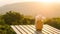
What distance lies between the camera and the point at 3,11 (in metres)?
8.59

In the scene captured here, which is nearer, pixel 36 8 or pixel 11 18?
pixel 11 18

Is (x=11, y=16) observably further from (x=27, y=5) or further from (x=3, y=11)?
(x=27, y=5)

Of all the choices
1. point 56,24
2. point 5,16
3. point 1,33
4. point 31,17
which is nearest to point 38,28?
point 1,33

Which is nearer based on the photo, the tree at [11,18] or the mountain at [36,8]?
the tree at [11,18]

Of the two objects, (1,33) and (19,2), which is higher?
(19,2)

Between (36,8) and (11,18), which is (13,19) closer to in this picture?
(11,18)

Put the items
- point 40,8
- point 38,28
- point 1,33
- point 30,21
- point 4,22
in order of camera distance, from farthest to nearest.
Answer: point 40,8 → point 30,21 → point 4,22 → point 1,33 → point 38,28

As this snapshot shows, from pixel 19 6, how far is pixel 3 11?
4.58 ft

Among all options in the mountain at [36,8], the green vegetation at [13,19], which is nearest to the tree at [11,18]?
the green vegetation at [13,19]

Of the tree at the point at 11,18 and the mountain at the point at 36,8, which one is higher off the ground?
the mountain at the point at 36,8

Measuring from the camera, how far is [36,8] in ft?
32.0

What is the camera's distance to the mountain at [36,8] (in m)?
9.27

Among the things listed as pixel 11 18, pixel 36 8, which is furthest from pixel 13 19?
pixel 36 8

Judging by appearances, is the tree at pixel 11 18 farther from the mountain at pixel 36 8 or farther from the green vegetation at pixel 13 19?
the mountain at pixel 36 8
